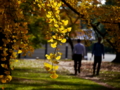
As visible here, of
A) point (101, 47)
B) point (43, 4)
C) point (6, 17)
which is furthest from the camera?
point (101, 47)

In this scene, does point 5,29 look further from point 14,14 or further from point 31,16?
point 31,16

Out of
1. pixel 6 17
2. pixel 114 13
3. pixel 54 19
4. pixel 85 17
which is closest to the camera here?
pixel 54 19

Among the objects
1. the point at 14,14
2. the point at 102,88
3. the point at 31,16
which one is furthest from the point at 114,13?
the point at 31,16

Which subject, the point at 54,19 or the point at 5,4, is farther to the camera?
the point at 5,4

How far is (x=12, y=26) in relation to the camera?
6.11m

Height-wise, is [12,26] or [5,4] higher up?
[5,4]

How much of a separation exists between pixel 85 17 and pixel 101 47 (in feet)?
17.6

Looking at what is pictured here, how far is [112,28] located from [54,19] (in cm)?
613

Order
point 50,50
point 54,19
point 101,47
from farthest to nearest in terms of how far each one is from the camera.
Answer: point 50,50 < point 101,47 < point 54,19

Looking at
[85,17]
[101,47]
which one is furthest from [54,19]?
[101,47]

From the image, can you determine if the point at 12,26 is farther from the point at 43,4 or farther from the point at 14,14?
the point at 43,4

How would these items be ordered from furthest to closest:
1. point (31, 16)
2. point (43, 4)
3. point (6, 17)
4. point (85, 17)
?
1. point (31, 16)
2. point (85, 17)
3. point (6, 17)
4. point (43, 4)

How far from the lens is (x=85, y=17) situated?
10117 millimetres

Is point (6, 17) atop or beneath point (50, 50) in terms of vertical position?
atop
